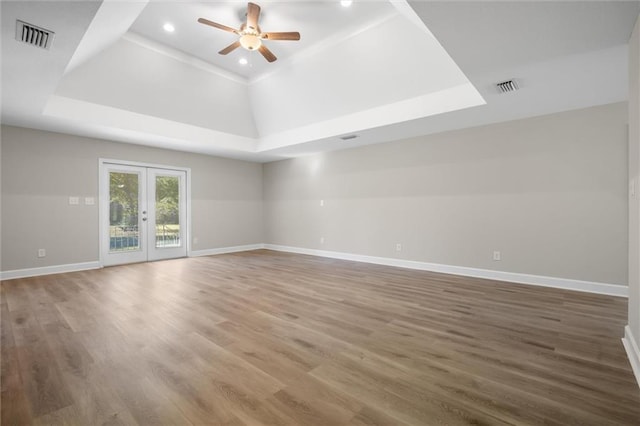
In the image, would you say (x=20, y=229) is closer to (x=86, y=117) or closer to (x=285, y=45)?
(x=86, y=117)

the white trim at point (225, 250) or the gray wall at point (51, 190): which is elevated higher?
the gray wall at point (51, 190)

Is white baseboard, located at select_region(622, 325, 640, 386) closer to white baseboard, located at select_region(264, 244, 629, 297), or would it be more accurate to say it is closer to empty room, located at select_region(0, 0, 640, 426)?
empty room, located at select_region(0, 0, 640, 426)

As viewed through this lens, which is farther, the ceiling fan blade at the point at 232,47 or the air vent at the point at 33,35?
the ceiling fan blade at the point at 232,47

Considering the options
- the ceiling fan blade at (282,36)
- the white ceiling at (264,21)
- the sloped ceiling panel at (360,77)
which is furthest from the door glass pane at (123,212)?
the ceiling fan blade at (282,36)

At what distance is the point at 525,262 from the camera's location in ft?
13.9

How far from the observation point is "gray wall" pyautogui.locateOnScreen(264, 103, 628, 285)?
3729 millimetres

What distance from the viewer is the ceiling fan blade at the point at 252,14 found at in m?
3.29

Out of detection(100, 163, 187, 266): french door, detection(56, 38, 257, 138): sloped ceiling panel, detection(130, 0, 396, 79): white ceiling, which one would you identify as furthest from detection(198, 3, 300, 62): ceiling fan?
detection(100, 163, 187, 266): french door

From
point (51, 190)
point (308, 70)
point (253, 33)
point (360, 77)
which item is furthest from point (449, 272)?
point (51, 190)

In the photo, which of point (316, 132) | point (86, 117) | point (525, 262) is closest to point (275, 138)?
point (316, 132)

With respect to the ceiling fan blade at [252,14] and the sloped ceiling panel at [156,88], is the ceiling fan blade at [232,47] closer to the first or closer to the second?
the ceiling fan blade at [252,14]

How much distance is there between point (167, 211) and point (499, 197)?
6854 millimetres

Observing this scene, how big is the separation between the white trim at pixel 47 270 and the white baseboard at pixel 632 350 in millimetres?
7379

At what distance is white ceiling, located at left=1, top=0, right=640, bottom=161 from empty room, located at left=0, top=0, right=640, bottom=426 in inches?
1.3
